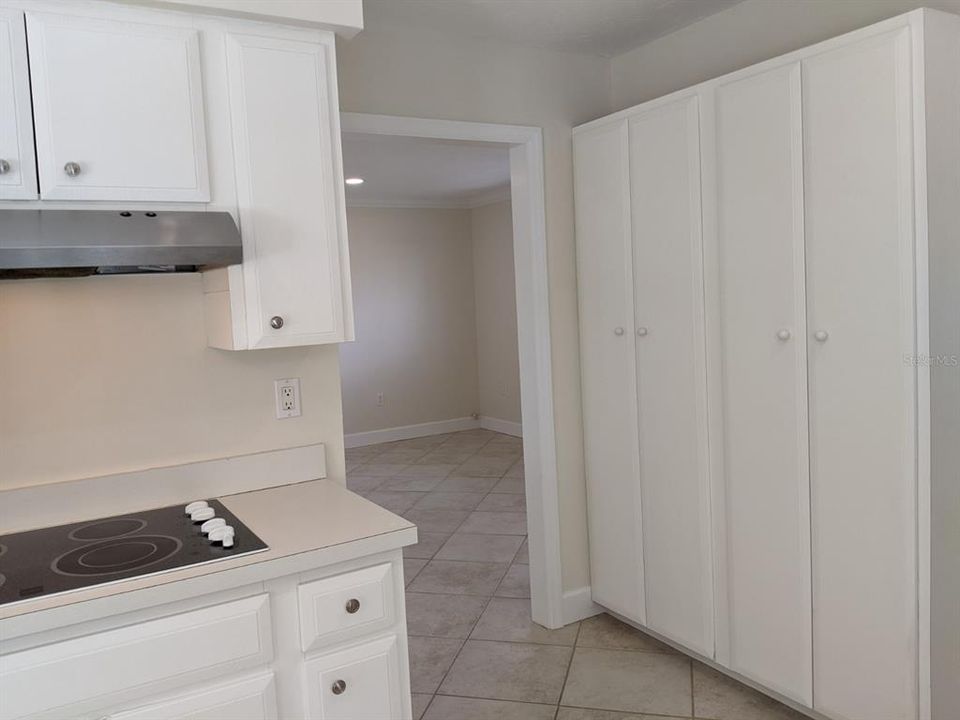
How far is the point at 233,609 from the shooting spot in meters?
1.72

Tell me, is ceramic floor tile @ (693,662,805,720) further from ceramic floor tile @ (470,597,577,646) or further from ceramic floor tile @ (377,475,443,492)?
ceramic floor tile @ (377,475,443,492)

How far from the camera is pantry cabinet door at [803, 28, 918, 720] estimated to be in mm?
2100

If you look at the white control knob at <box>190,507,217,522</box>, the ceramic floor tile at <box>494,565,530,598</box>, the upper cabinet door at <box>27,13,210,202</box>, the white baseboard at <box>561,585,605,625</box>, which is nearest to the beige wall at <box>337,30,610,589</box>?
the white baseboard at <box>561,585,605,625</box>

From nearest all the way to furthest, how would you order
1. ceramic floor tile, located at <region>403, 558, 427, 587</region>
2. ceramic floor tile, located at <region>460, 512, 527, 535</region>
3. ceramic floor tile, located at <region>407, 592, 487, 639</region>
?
ceramic floor tile, located at <region>407, 592, 487, 639</region> → ceramic floor tile, located at <region>403, 558, 427, 587</region> → ceramic floor tile, located at <region>460, 512, 527, 535</region>

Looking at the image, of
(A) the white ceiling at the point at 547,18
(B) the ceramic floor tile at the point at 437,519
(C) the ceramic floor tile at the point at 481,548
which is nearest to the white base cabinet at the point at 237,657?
(A) the white ceiling at the point at 547,18

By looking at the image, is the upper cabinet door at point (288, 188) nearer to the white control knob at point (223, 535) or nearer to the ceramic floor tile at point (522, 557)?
the white control knob at point (223, 535)

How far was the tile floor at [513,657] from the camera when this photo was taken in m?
2.74

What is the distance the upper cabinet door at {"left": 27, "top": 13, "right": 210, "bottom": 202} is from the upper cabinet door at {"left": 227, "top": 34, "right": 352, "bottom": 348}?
119 mm

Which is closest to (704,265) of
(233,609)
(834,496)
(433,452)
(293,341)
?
(834,496)

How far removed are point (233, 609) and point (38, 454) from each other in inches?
29.3

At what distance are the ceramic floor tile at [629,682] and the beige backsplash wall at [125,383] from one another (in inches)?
54.4

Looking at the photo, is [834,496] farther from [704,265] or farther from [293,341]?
[293,341]

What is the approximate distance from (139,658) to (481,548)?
2.98 m

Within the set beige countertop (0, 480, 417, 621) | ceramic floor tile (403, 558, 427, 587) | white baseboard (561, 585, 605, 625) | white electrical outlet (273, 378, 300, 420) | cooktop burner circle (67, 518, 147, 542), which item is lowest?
ceramic floor tile (403, 558, 427, 587)
